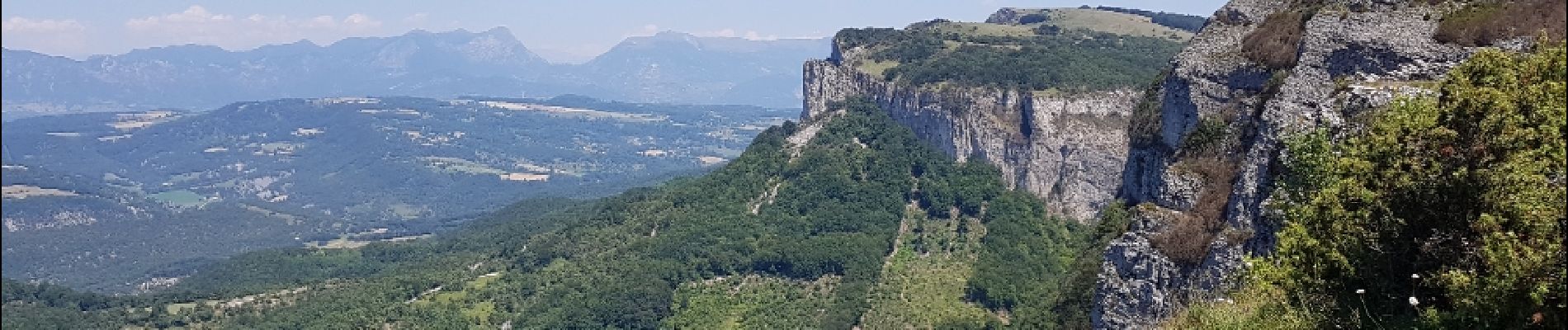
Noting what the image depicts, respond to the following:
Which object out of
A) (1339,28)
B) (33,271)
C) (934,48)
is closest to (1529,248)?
(1339,28)

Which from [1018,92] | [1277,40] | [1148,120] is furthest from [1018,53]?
[1277,40]

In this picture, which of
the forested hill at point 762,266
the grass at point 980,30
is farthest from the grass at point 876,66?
the grass at point 980,30

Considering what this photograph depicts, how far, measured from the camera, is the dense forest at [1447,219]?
12.3m

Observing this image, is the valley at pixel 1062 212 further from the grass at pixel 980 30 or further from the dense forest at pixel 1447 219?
the grass at pixel 980 30

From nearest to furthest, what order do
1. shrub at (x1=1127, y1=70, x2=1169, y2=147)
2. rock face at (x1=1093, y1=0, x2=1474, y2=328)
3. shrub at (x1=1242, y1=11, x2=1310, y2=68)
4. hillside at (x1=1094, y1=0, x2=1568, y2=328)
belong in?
hillside at (x1=1094, y1=0, x2=1568, y2=328) < rock face at (x1=1093, y1=0, x2=1474, y2=328) < shrub at (x1=1242, y1=11, x2=1310, y2=68) < shrub at (x1=1127, y1=70, x2=1169, y2=147)

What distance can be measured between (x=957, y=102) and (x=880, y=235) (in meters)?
15.0

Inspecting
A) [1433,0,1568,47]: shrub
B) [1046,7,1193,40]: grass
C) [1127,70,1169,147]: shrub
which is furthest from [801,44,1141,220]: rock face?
[1433,0,1568,47]: shrub

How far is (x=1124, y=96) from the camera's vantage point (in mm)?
82688

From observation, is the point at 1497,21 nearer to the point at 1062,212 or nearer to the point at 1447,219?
the point at 1447,219

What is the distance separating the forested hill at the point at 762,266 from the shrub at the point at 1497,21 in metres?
34.1

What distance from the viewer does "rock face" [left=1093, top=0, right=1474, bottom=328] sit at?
2588 centimetres

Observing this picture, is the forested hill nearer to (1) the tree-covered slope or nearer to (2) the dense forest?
(1) the tree-covered slope

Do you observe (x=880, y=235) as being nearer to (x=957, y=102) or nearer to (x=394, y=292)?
(x=957, y=102)

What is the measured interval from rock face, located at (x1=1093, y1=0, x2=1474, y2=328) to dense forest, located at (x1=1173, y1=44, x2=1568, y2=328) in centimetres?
829
